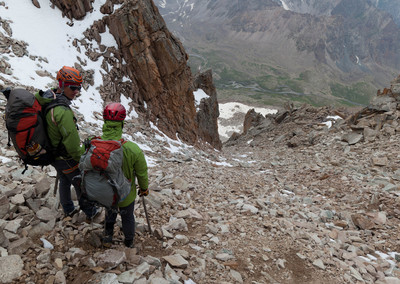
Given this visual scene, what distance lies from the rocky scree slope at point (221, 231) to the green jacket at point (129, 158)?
140 centimetres

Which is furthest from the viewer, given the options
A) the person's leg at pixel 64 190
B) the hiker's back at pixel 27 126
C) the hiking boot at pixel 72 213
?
the hiking boot at pixel 72 213

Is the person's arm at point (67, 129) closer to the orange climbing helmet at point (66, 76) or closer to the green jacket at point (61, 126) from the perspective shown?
the green jacket at point (61, 126)

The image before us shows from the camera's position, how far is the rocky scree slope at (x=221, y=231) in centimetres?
478

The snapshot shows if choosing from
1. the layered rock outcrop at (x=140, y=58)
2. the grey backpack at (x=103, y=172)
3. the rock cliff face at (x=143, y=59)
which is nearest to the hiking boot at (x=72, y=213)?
the grey backpack at (x=103, y=172)

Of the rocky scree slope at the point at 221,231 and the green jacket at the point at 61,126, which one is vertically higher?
the green jacket at the point at 61,126

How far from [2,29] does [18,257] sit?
20029 millimetres

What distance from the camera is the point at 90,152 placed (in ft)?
14.3

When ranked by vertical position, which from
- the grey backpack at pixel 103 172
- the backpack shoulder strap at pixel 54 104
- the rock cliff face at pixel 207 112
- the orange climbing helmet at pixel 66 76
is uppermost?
the orange climbing helmet at pixel 66 76

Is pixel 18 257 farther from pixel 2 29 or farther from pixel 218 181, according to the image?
pixel 2 29

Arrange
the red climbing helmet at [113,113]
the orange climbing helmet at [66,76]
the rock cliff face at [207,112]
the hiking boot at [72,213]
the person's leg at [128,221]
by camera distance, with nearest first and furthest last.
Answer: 1. the red climbing helmet at [113,113]
2. the orange climbing helmet at [66,76]
3. the person's leg at [128,221]
4. the hiking boot at [72,213]
5. the rock cliff face at [207,112]

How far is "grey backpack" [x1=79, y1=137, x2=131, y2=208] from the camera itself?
4.29m

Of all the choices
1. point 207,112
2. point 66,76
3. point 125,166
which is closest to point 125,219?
point 125,166

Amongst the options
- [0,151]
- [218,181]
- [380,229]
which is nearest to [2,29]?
[0,151]

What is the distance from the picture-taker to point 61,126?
4.86 metres
